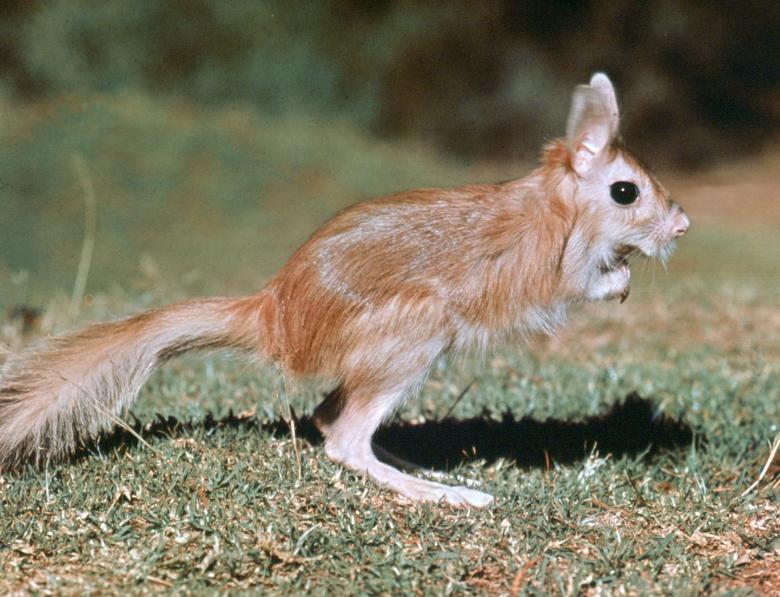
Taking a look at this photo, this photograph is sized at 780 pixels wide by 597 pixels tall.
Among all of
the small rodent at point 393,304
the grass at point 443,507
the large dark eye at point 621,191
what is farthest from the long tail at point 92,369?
the large dark eye at point 621,191

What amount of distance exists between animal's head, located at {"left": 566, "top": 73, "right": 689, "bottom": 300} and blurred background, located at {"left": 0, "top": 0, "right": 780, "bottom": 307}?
29.5 feet

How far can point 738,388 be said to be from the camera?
6.23m

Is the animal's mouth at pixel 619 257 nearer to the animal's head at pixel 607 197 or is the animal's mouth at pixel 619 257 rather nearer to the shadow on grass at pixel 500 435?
the animal's head at pixel 607 197

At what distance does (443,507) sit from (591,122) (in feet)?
5.34

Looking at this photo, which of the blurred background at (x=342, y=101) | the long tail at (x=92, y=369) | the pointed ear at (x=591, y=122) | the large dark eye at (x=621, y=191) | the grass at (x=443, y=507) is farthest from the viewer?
the blurred background at (x=342, y=101)

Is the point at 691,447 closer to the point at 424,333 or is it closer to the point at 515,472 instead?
A: the point at 515,472

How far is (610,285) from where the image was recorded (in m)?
4.72

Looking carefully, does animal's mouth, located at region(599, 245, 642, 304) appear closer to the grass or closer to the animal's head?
the animal's head

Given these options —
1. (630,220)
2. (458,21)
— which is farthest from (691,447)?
(458,21)

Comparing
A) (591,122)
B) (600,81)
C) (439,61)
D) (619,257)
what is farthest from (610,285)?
(439,61)

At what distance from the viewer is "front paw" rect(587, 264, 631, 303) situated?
4688 millimetres

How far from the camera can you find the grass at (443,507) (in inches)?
142

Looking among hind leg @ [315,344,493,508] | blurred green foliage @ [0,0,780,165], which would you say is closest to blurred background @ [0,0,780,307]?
blurred green foliage @ [0,0,780,165]

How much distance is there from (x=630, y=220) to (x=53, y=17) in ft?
42.8
